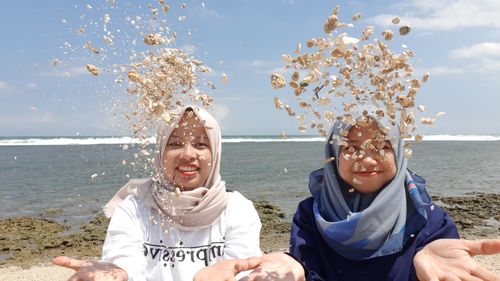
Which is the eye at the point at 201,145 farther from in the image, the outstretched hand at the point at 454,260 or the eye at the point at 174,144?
the outstretched hand at the point at 454,260

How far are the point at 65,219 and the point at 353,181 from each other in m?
10.6

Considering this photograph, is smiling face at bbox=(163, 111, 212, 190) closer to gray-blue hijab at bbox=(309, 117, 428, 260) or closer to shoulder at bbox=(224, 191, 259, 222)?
shoulder at bbox=(224, 191, 259, 222)

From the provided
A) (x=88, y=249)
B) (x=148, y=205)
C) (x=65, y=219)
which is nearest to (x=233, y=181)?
(x=65, y=219)

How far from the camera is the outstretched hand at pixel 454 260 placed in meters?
1.65

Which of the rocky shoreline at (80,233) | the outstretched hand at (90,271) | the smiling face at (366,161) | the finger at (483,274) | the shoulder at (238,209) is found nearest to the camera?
the finger at (483,274)

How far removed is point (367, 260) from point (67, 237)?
340 inches

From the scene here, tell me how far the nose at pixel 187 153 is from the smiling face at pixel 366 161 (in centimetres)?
82

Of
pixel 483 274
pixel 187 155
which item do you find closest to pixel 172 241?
pixel 187 155

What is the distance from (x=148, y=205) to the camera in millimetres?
2734

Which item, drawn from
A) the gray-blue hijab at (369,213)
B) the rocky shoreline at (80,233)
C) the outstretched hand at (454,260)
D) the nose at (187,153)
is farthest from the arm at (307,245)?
the rocky shoreline at (80,233)

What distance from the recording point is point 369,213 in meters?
2.24

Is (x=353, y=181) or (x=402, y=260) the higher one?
(x=353, y=181)

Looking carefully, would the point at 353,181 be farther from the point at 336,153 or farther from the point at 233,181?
the point at 233,181

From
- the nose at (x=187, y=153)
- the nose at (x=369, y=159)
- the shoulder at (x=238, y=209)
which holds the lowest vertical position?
the shoulder at (x=238, y=209)
